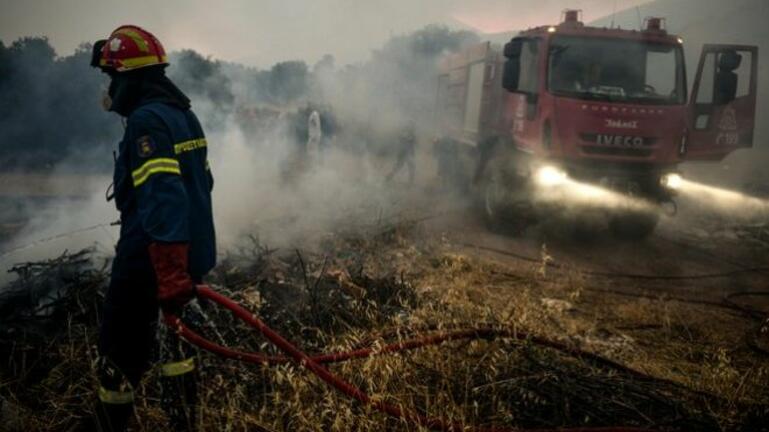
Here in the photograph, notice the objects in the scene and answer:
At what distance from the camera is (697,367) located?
12.0ft

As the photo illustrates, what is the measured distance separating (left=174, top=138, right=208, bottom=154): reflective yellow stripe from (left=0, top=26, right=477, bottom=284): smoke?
3.36m

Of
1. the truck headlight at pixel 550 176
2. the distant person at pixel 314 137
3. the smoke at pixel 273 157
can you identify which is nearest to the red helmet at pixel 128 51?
the smoke at pixel 273 157

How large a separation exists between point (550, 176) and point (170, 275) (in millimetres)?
5854

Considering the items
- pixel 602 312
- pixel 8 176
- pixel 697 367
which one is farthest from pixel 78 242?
pixel 8 176

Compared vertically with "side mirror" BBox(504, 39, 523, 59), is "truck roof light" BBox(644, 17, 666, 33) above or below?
above

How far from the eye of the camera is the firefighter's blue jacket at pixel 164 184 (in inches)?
88.7

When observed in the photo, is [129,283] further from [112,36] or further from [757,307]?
[757,307]

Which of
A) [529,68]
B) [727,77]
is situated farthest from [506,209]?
[727,77]

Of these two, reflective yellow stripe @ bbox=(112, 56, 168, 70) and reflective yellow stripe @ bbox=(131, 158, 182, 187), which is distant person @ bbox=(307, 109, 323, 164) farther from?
reflective yellow stripe @ bbox=(131, 158, 182, 187)

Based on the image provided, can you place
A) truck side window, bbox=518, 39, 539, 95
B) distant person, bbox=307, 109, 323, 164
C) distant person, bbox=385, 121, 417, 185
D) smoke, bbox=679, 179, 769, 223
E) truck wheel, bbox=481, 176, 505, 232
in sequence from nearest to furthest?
truck side window, bbox=518, 39, 539, 95
truck wheel, bbox=481, 176, 505, 232
smoke, bbox=679, 179, 769, 223
distant person, bbox=385, 121, 417, 185
distant person, bbox=307, 109, 323, 164

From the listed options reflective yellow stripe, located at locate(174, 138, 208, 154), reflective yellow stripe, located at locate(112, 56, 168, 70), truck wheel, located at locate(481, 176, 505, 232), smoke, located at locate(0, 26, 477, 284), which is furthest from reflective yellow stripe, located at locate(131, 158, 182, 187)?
truck wheel, located at locate(481, 176, 505, 232)

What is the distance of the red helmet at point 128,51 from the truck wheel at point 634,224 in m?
7.26

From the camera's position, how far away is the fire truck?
680 centimetres

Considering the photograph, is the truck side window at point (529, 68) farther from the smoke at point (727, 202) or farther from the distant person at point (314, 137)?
the distant person at point (314, 137)
